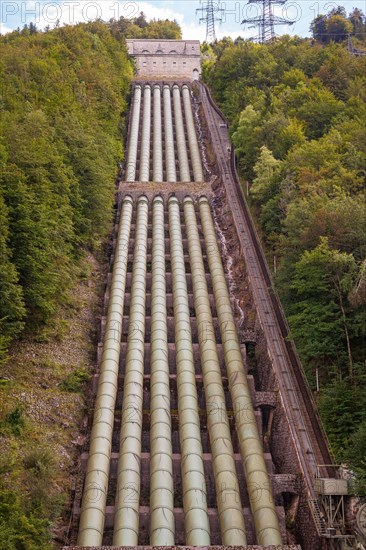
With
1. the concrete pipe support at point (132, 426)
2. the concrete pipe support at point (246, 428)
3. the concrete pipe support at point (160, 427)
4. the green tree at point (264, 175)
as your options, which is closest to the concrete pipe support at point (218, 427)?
the concrete pipe support at point (246, 428)

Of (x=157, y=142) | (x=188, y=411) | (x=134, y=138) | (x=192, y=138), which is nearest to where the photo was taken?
(x=188, y=411)

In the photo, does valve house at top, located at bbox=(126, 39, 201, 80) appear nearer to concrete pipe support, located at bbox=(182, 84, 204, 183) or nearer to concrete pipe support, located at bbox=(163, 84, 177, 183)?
concrete pipe support, located at bbox=(182, 84, 204, 183)

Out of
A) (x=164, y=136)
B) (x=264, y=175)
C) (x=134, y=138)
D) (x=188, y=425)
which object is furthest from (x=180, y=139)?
(x=188, y=425)

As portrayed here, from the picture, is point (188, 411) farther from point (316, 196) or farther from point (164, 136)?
point (164, 136)

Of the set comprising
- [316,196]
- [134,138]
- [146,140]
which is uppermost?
[134,138]

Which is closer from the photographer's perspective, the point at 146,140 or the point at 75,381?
the point at 75,381

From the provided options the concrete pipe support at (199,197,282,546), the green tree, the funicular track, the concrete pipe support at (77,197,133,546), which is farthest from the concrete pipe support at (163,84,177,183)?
the concrete pipe support at (77,197,133,546)

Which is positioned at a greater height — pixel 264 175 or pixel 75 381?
pixel 264 175

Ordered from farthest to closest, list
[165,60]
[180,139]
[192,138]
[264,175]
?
[165,60]
[192,138]
[180,139]
[264,175]
